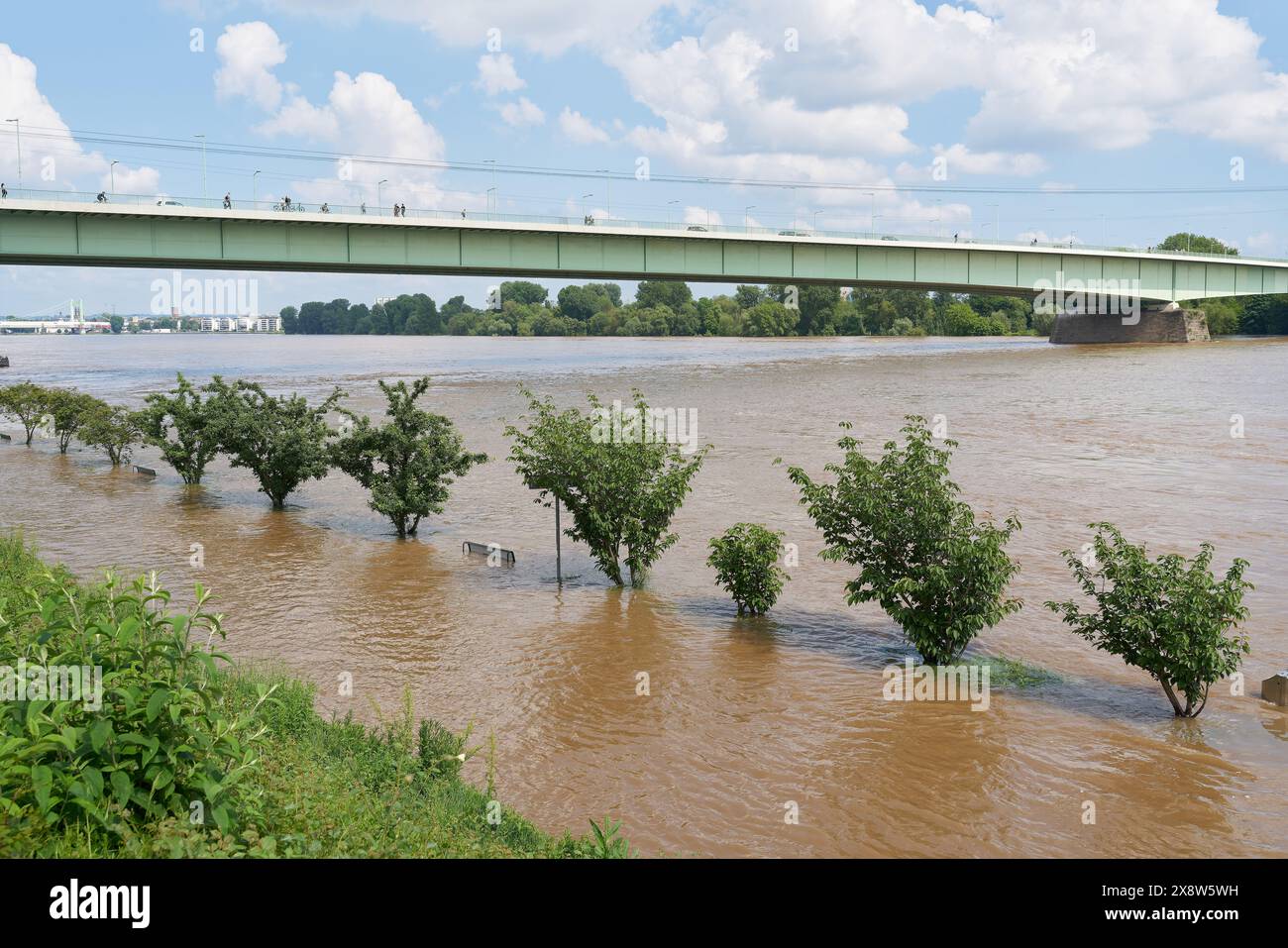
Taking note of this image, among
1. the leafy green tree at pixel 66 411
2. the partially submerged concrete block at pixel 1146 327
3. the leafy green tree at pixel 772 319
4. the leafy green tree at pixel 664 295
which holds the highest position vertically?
the leafy green tree at pixel 664 295

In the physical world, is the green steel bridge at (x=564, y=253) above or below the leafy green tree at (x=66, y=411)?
above

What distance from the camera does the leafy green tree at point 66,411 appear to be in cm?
3569

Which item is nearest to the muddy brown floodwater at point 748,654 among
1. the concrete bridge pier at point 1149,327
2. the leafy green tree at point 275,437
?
the leafy green tree at point 275,437

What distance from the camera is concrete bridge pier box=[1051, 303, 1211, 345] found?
88.6 metres

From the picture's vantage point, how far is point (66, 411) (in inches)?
1432

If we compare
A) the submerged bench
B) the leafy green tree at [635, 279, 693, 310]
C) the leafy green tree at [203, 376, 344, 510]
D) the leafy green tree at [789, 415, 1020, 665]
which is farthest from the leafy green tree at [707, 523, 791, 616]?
the leafy green tree at [635, 279, 693, 310]

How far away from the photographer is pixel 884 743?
11609mm

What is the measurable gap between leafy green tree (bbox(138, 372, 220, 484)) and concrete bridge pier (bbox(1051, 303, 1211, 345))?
83.2 meters

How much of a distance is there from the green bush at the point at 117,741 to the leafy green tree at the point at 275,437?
754 inches

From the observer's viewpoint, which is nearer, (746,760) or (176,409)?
(746,760)

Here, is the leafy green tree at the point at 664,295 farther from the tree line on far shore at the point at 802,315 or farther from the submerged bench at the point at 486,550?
the submerged bench at the point at 486,550
